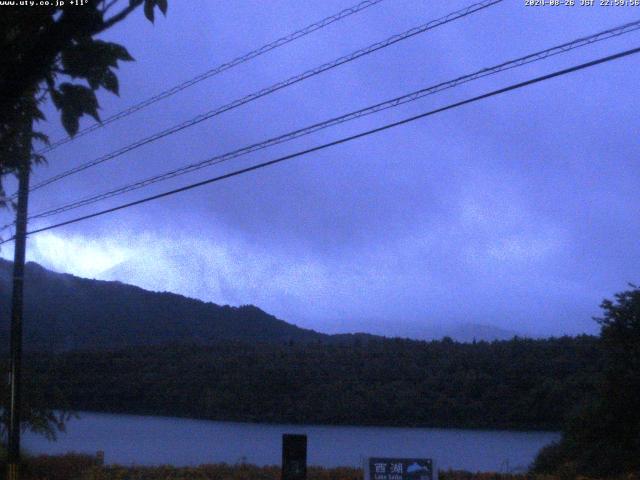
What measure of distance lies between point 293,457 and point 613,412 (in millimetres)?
8043

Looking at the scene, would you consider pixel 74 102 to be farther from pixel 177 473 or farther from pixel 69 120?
pixel 177 473

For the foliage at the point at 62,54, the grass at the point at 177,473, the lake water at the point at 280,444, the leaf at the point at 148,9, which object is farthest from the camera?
the lake water at the point at 280,444

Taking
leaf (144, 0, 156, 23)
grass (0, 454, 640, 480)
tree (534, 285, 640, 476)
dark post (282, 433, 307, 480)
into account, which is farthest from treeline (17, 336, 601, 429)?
leaf (144, 0, 156, 23)

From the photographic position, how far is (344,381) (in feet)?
75.4

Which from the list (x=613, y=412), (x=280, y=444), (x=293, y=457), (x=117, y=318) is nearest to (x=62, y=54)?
(x=293, y=457)

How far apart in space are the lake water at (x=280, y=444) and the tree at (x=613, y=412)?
5.34 ft

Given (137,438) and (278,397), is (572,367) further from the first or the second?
(137,438)

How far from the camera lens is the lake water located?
61.4 feet

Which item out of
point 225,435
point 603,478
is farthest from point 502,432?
point 225,435

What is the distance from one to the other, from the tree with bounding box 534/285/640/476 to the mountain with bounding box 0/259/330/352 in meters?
16.9

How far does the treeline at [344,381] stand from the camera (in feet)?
68.8

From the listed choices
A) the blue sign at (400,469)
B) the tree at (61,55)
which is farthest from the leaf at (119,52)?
the blue sign at (400,469)

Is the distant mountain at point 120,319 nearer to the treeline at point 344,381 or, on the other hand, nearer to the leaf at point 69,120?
the treeline at point 344,381

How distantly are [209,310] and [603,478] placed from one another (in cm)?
2560
